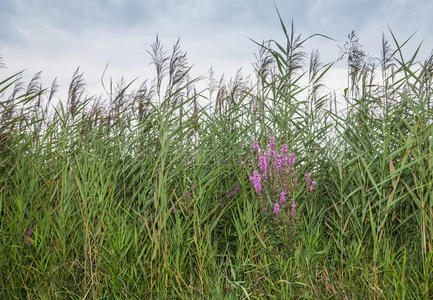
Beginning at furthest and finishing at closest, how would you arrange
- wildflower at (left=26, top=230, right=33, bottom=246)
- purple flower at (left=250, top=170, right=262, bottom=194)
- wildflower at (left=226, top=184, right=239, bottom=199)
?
wildflower at (left=226, top=184, right=239, bottom=199) < wildflower at (left=26, top=230, right=33, bottom=246) < purple flower at (left=250, top=170, right=262, bottom=194)

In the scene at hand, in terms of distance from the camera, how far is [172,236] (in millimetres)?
2541

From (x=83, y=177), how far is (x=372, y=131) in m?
2.02

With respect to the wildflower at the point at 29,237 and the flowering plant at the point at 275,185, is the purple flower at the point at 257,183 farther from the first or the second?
the wildflower at the point at 29,237

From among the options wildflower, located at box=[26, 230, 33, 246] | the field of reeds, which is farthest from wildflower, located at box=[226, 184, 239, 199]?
wildflower, located at box=[26, 230, 33, 246]

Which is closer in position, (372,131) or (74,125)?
(372,131)

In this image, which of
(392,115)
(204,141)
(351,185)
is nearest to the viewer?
(351,185)

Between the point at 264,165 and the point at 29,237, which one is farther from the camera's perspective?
the point at 29,237

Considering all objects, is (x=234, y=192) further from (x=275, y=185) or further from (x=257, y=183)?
(x=275, y=185)

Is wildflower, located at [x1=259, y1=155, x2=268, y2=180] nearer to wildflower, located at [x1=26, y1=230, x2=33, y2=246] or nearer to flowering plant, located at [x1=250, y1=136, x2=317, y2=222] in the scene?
flowering plant, located at [x1=250, y1=136, x2=317, y2=222]

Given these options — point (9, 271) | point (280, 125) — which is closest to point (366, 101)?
point (280, 125)

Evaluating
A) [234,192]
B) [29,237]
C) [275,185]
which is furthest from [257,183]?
[29,237]

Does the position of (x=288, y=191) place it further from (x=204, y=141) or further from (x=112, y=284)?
(x=112, y=284)

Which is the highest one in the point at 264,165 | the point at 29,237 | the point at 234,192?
the point at 264,165

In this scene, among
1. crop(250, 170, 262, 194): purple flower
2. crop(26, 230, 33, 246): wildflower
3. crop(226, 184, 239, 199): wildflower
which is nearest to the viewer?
crop(250, 170, 262, 194): purple flower
